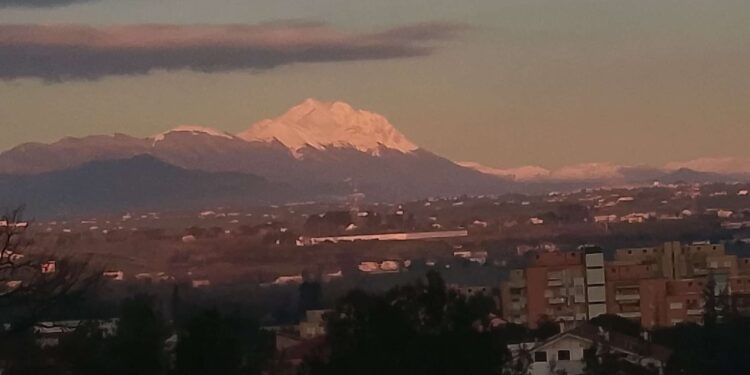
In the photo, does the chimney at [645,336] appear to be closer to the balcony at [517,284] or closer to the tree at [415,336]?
the balcony at [517,284]

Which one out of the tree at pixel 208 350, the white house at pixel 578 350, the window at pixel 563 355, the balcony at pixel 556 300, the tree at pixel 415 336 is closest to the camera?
the tree at pixel 415 336

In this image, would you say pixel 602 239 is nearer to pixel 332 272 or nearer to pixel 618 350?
pixel 332 272

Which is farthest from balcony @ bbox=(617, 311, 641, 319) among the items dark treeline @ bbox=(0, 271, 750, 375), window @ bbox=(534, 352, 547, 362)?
dark treeline @ bbox=(0, 271, 750, 375)

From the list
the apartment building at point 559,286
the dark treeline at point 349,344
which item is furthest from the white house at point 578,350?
the apartment building at point 559,286

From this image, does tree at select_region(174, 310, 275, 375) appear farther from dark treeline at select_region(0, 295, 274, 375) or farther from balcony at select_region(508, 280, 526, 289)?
balcony at select_region(508, 280, 526, 289)

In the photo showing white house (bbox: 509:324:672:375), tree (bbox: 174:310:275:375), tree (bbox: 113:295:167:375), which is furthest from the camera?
white house (bbox: 509:324:672:375)

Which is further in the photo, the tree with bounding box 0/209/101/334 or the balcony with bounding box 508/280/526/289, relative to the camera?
the balcony with bounding box 508/280/526/289
